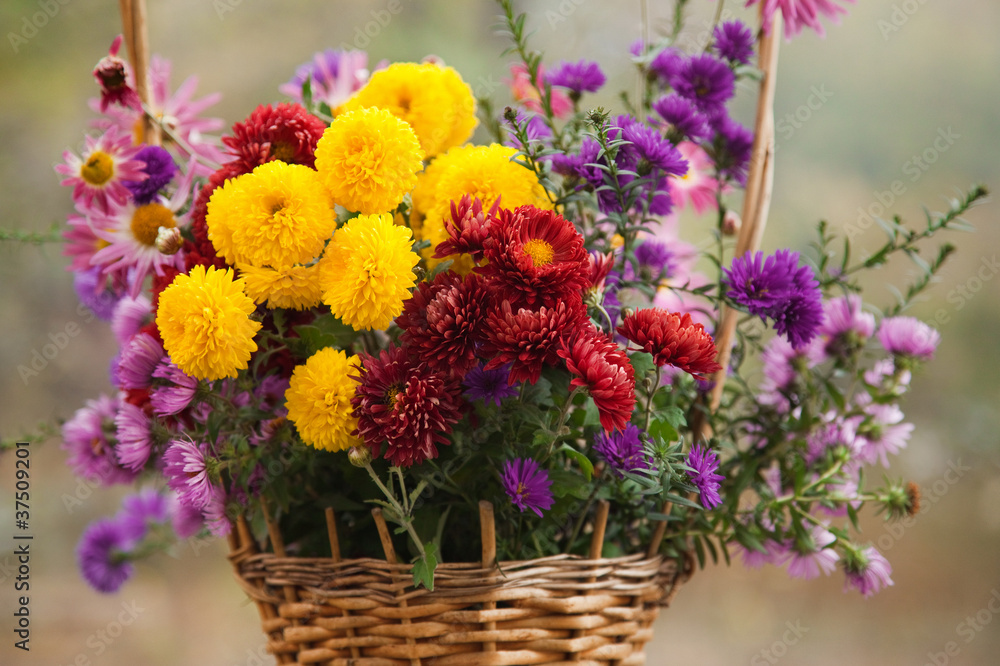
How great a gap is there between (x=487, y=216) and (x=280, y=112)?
6.8 inches

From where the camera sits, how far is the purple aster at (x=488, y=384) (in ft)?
1.45

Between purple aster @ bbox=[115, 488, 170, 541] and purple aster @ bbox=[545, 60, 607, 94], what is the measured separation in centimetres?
59

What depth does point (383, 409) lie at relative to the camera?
414mm

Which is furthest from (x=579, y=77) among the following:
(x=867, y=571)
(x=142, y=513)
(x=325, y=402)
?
(x=142, y=513)

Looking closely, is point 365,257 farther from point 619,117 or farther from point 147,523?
point 147,523

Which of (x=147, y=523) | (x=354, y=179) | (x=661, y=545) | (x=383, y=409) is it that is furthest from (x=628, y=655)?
(x=147, y=523)

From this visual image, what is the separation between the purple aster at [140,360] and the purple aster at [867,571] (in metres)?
0.56

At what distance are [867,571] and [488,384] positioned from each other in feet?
1.23

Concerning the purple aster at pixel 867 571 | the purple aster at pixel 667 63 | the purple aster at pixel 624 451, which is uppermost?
the purple aster at pixel 667 63

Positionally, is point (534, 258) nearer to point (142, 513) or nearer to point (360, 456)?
point (360, 456)

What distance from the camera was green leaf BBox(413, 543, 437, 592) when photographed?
443 millimetres
